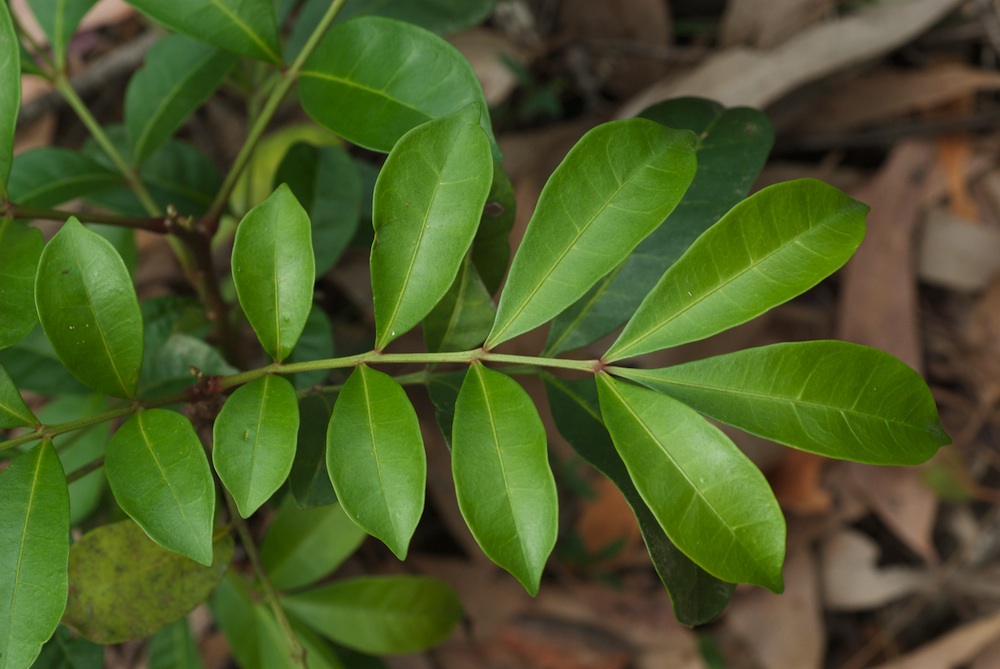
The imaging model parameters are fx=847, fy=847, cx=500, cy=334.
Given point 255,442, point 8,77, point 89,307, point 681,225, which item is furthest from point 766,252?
point 8,77

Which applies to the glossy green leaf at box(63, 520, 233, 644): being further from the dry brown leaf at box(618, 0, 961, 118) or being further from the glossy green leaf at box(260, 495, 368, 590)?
the dry brown leaf at box(618, 0, 961, 118)

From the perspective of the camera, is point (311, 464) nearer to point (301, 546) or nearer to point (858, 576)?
point (301, 546)

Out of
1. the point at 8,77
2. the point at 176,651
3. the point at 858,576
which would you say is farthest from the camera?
the point at 858,576

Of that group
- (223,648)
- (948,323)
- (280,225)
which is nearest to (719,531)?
(280,225)

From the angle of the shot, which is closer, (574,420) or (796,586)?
(574,420)

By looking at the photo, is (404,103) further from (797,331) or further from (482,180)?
(797,331)

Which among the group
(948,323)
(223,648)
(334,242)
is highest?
(334,242)

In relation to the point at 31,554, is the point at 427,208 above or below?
above
